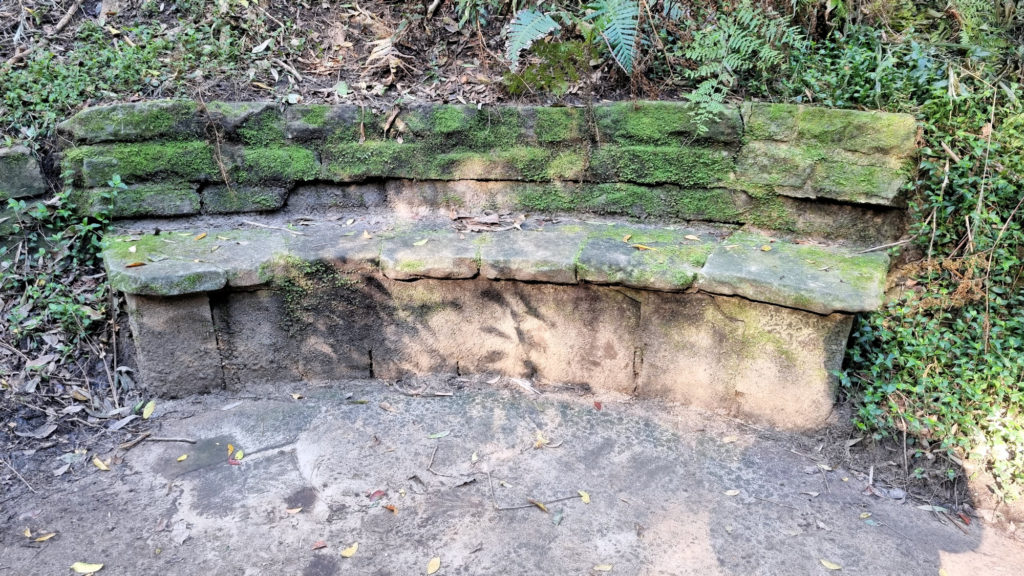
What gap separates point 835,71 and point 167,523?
12.5 feet

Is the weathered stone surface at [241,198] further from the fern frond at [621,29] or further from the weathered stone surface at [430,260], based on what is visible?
the fern frond at [621,29]

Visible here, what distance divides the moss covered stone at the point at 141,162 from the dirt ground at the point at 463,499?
123 centimetres

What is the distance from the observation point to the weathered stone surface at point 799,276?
279 centimetres

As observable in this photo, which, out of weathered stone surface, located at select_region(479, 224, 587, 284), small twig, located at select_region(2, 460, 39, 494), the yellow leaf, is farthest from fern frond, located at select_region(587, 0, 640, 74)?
small twig, located at select_region(2, 460, 39, 494)

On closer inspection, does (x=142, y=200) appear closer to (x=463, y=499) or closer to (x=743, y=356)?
(x=463, y=499)

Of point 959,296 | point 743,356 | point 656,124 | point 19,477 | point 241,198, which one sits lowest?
point 19,477

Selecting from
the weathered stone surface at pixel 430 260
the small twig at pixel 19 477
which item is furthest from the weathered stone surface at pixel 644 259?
the small twig at pixel 19 477

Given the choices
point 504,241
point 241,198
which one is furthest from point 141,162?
point 504,241

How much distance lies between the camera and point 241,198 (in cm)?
364

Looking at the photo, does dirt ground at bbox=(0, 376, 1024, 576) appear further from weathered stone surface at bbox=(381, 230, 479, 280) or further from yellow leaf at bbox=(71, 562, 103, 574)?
weathered stone surface at bbox=(381, 230, 479, 280)

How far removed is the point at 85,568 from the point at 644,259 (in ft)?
8.32

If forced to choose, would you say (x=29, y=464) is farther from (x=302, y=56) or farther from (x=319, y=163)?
(x=302, y=56)

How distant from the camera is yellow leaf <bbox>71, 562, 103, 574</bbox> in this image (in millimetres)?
2283

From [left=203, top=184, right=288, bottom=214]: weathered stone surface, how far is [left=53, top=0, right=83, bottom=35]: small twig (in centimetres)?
145
